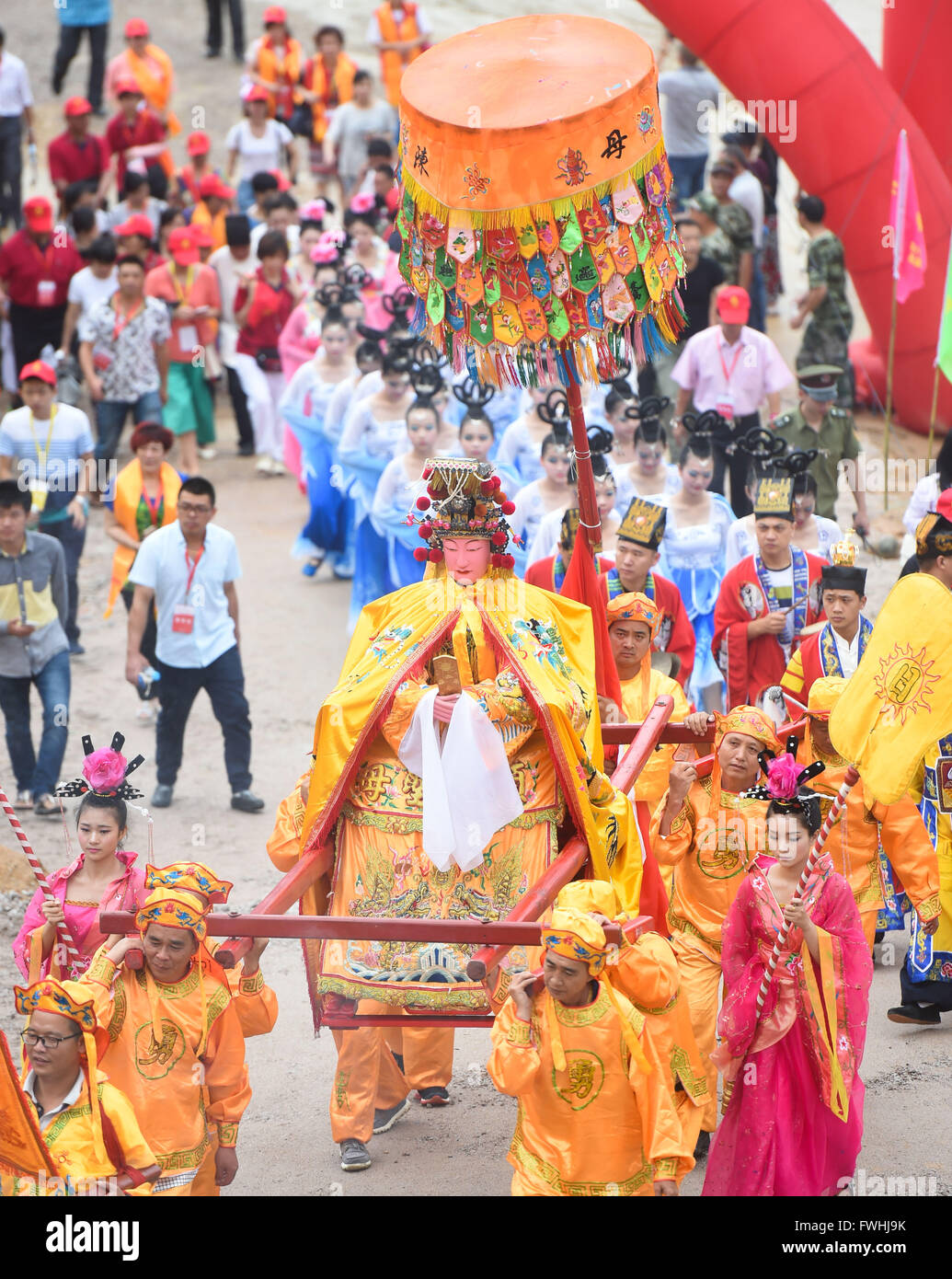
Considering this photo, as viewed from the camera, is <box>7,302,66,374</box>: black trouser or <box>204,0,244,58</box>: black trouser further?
<box>204,0,244,58</box>: black trouser

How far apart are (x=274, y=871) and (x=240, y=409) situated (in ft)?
23.1

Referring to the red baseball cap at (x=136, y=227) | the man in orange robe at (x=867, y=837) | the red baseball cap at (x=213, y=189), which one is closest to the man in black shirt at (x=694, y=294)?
the red baseball cap at (x=136, y=227)

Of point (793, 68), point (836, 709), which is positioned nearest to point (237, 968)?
point (836, 709)

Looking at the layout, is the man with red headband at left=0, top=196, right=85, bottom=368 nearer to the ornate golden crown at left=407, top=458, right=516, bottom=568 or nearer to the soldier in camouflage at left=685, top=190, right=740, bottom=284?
the soldier in camouflage at left=685, top=190, right=740, bottom=284

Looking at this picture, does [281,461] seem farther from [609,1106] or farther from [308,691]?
[609,1106]

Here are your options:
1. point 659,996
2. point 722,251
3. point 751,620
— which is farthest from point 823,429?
point 659,996

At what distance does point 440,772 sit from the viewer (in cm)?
564

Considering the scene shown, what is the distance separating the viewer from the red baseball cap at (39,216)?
1374 cm

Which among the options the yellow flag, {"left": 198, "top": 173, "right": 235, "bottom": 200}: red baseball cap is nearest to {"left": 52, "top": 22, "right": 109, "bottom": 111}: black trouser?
{"left": 198, "top": 173, "right": 235, "bottom": 200}: red baseball cap

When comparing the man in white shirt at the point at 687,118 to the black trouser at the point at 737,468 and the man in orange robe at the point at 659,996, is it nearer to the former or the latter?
the black trouser at the point at 737,468

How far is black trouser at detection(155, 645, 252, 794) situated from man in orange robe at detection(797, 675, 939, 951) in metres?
3.49

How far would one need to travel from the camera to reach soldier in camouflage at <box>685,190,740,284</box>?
1383cm

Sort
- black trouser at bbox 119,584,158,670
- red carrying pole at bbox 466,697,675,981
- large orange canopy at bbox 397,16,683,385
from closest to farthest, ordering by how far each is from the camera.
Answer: red carrying pole at bbox 466,697,675,981
large orange canopy at bbox 397,16,683,385
black trouser at bbox 119,584,158,670

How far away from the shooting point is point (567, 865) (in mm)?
5641
